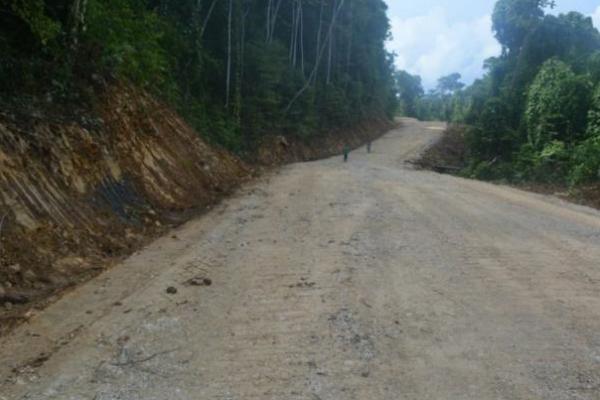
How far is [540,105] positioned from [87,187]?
18243 millimetres

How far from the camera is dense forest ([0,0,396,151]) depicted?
993 centimetres

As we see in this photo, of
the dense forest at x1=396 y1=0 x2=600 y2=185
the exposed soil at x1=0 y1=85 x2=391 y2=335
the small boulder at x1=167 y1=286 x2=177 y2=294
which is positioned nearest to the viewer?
the small boulder at x1=167 y1=286 x2=177 y2=294

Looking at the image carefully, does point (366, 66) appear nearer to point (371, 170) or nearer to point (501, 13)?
point (501, 13)

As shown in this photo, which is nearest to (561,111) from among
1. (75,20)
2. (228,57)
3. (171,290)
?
(228,57)

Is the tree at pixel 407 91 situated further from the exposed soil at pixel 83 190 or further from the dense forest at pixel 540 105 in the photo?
the exposed soil at pixel 83 190

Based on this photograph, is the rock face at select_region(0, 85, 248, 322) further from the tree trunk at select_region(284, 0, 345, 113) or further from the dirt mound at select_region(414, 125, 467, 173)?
the tree trunk at select_region(284, 0, 345, 113)

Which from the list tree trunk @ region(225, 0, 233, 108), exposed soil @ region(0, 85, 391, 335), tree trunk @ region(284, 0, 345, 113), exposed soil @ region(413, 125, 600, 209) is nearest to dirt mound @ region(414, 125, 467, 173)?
exposed soil @ region(413, 125, 600, 209)

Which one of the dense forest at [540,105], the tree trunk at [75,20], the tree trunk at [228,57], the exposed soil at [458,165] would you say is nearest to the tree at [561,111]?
the dense forest at [540,105]

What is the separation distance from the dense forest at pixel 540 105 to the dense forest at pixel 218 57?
967cm

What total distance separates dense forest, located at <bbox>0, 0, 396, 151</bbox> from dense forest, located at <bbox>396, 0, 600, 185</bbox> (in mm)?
9668

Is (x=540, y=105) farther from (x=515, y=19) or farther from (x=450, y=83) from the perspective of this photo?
(x=450, y=83)

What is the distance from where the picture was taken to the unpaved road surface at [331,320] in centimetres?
439

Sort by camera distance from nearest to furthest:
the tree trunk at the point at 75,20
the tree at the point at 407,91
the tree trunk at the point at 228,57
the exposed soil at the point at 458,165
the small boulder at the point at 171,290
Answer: the small boulder at the point at 171,290 → the tree trunk at the point at 75,20 → the exposed soil at the point at 458,165 → the tree trunk at the point at 228,57 → the tree at the point at 407,91

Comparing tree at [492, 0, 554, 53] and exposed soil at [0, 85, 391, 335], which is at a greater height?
tree at [492, 0, 554, 53]
